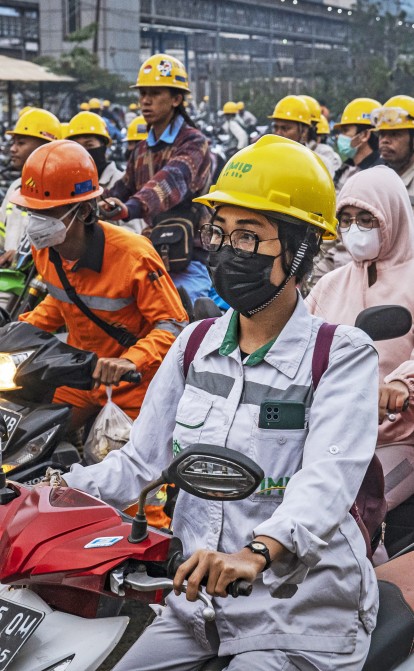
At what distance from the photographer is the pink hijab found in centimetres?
423

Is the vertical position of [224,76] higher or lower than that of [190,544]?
lower

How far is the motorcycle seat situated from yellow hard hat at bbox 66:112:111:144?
7.84 meters

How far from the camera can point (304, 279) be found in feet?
8.82

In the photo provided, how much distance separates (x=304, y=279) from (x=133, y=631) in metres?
2.27

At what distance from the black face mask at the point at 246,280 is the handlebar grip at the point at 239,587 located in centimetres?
78

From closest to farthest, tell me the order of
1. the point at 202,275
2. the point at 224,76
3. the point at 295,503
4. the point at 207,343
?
1. the point at 295,503
2. the point at 207,343
3. the point at 202,275
4. the point at 224,76

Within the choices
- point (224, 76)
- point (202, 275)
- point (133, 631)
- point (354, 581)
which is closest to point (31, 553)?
point (354, 581)

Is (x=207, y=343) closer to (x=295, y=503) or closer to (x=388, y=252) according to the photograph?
(x=295, y=503)

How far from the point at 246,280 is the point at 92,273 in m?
2.04

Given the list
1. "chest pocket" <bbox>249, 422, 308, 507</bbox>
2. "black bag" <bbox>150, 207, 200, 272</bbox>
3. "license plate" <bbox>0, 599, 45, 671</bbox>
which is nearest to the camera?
"license plate" <bbox>0, 599, 45, 671</bbox>

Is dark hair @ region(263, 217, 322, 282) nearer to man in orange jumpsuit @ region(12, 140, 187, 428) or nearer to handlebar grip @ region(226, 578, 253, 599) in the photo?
handlebar grip @ region(226, 578, 253, 599)

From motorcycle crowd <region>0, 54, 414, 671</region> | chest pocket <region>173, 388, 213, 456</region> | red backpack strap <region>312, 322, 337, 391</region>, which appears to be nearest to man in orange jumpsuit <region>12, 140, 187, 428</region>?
motorcycle crowd <region>0, 54, 414, 671</region>

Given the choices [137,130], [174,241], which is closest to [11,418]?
[174,241]

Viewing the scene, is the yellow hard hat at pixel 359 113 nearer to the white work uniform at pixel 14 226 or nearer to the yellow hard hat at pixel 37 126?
the yellow hard hat at pixel 37 126
